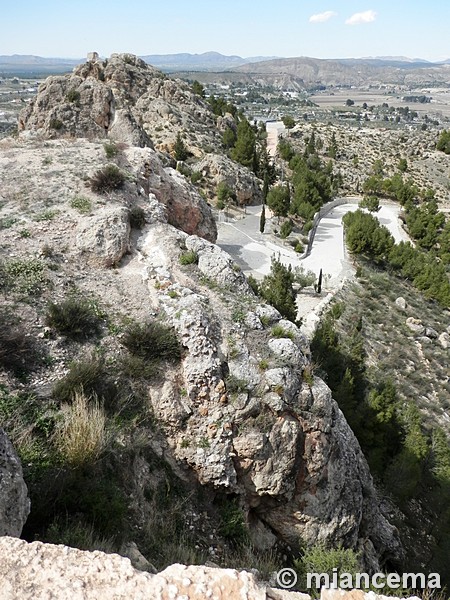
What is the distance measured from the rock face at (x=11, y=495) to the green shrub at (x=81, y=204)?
382 inches

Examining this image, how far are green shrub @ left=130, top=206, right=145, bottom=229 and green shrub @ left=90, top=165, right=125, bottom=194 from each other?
4.54 feet

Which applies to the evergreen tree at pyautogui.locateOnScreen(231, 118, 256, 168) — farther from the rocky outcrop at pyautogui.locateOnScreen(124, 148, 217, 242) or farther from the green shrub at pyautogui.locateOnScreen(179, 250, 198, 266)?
the green shrub at pyautogui.locateOnScreen(179, 250, 198, 266)

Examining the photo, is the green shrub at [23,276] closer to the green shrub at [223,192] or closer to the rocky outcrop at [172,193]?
the rocky outcrop at [172,193]

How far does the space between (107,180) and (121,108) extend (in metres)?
13.9

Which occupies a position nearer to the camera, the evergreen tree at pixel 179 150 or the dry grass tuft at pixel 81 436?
the dry grass tuft at pixel 81 436

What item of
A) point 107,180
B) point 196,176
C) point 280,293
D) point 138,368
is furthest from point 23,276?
point 196,176

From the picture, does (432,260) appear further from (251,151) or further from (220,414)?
(220,414)

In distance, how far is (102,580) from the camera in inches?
180

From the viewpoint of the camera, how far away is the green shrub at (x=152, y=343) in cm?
1027

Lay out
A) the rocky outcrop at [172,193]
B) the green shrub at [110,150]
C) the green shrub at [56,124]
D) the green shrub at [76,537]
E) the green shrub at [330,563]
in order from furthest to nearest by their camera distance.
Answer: the green shrub at [56,124]
the rocky outcrop at [172,193]
the green shrub at [110,150]
the green shrub at [330,563]
the green shrub at [76,537]

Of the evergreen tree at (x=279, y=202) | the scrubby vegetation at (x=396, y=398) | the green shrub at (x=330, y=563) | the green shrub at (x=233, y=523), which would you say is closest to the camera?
the green shrub at (x=330, y=563)

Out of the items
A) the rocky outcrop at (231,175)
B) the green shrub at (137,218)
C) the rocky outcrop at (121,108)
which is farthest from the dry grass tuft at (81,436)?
the rocky outcrop at (231,175)

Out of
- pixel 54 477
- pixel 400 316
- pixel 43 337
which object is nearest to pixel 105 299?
pixel 43 337

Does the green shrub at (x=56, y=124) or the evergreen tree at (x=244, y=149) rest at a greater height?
the green shrub at (x=56, y=124)
